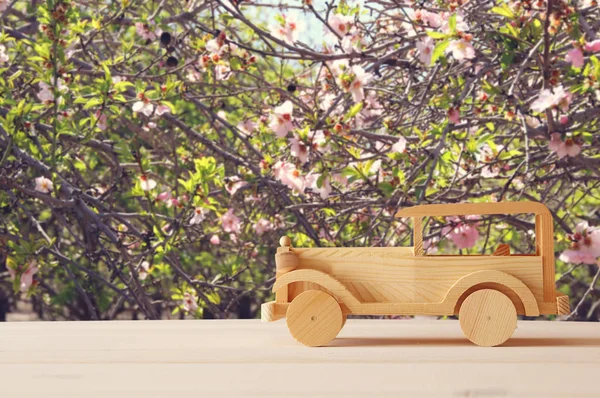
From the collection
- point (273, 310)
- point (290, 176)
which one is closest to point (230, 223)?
point (290, 176)

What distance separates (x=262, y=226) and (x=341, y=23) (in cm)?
85

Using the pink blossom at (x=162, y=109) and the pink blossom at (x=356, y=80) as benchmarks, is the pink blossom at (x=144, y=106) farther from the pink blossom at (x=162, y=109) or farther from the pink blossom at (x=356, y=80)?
the pink blossom at (x=356, y=80)

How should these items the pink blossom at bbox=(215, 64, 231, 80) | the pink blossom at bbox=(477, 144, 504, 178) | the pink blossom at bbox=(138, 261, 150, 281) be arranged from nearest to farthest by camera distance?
1. the pink blossom at bbox=(477, 144, 504, 178)
2. the pink blossom at bbox=(215, 64, 231, 80)
3. the pink blossom at bbox=(138, 261, 150, 281)

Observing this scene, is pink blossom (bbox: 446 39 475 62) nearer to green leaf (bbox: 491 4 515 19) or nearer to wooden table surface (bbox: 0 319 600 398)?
green leaf (bbox: 491 4 515 19)

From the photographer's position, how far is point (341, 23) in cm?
266

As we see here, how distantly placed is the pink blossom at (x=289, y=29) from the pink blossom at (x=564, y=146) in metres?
1.01

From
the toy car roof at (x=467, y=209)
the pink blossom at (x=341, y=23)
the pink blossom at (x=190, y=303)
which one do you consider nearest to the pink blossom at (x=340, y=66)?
the pink blossom at (x=341, y=23)

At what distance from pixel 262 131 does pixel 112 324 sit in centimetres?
140

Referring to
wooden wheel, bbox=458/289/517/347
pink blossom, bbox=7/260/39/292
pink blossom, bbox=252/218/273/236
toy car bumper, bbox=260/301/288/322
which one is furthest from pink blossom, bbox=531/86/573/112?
pink blossom, bbox=7/260/39/292

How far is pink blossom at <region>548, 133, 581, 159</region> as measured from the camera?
214 centimetres

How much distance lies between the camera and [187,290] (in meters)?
3.07

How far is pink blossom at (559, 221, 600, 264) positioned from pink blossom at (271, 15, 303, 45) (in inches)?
44.9

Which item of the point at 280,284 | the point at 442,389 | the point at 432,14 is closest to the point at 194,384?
the point at 442,389

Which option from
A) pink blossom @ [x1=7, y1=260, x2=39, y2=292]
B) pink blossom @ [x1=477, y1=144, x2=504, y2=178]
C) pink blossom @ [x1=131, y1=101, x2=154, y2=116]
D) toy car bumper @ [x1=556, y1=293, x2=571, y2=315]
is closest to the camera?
toy car bumper @ [x1=556, y1=293, x2=571, y2=315]
